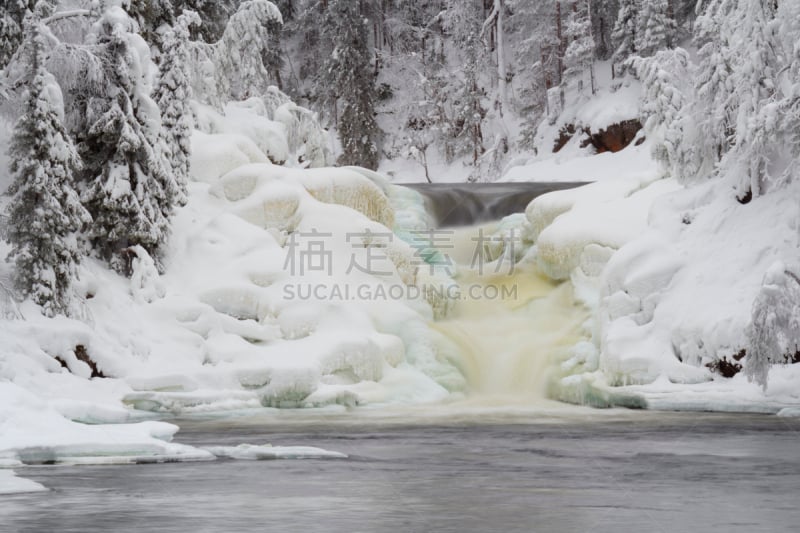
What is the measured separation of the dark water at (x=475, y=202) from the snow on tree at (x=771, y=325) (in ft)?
41.2

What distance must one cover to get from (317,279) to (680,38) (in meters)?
29.8

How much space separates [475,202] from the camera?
29906mm

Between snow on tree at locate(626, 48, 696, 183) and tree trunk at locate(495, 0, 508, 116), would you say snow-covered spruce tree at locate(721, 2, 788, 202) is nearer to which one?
snow on tree at locate(626, 48, 696, 183)

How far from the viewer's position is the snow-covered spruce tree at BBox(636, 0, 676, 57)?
1694 inches

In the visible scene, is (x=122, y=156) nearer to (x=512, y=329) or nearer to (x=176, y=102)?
(x=176, y=102)

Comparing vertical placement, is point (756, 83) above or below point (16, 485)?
above

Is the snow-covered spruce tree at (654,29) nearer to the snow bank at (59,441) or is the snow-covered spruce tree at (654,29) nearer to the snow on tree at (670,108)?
the snow on tree at (670,108)

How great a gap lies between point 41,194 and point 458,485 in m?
10.7

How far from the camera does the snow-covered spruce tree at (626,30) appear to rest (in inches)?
1795

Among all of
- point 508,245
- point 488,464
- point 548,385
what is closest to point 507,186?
point 508,245

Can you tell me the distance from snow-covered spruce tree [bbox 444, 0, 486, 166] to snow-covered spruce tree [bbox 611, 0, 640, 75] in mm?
6310

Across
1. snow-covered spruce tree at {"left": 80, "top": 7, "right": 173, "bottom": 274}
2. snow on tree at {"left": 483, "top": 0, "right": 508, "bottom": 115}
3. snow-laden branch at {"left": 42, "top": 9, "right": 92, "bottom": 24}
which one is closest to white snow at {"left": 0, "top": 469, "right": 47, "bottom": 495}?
snow-covered spruce tree at {"left": 80, "top": 7, "right": 173, "bottom": 274}

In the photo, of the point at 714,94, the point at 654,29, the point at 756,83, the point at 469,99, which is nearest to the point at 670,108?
the point at 714,94

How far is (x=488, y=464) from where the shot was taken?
12312mm
